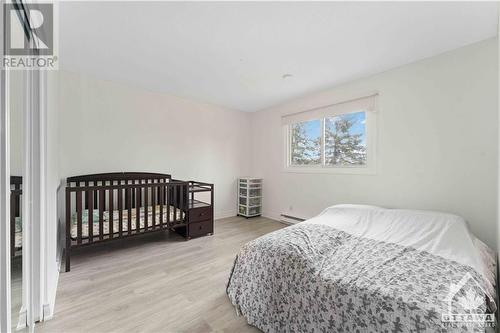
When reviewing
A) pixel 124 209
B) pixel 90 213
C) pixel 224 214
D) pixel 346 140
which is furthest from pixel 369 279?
pixel 224 214

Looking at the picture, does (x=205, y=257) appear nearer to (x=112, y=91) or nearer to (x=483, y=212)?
(x=112, y=91)

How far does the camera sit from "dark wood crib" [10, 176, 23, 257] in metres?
1.11

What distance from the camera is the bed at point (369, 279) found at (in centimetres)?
101

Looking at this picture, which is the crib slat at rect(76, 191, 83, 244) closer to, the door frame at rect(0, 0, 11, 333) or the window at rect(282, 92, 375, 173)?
the door frame at rect(0, 0, 11, 333)

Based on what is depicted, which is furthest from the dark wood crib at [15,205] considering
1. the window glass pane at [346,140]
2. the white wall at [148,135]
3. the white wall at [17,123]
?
the window glass pane at [346,140]

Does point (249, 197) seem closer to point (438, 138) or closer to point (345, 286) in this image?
point (438, 138)

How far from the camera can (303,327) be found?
1.26 m

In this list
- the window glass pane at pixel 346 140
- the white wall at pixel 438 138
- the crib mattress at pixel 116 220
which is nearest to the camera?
the white wall at pixel 438 138

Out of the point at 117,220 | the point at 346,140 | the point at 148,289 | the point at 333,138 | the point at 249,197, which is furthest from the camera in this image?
the point at 249,197

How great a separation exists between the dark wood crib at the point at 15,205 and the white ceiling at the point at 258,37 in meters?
1.32

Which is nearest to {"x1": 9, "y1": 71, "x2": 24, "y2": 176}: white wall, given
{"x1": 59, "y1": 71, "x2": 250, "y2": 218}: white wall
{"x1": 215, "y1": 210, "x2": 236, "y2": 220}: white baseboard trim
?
{"x1": 59, "y1": 71, "x2": 250, "y2": 218}: white wall

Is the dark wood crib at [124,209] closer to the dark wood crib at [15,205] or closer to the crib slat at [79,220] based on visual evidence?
the crib slat at [79,220]

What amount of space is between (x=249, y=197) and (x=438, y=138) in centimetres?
298

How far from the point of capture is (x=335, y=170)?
3223 millimetres
